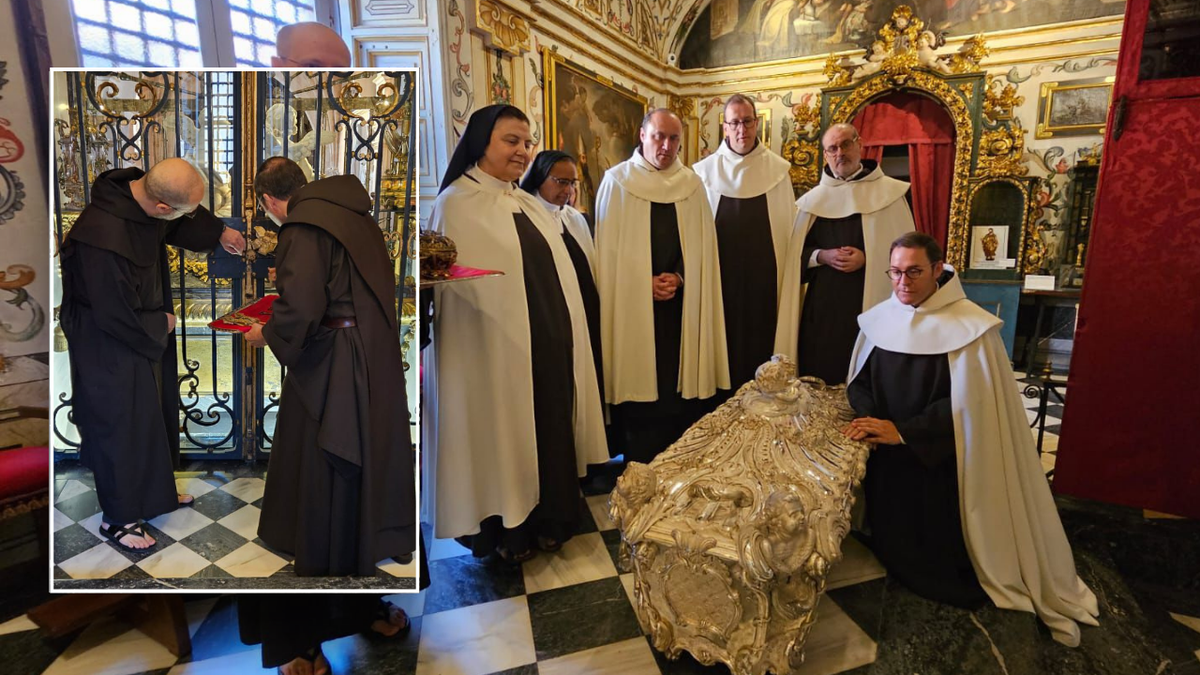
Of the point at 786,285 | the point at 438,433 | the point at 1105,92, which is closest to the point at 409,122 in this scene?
the point at 438,433

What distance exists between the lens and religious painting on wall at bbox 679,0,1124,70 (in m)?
6.85

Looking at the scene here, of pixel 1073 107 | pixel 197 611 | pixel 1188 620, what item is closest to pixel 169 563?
pixel 197 611

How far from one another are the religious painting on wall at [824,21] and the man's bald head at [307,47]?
7951mm

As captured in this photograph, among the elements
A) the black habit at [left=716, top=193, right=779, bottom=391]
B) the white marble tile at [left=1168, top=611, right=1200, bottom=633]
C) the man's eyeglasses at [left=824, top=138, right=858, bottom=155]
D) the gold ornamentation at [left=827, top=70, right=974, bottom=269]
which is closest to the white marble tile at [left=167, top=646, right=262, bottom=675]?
the black habit at [left=716, top=193, right=779, bottom=391]

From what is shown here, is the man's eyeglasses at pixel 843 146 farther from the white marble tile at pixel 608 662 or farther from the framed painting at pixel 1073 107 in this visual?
the framed painting at pixel 1073 107

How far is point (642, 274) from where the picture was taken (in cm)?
328

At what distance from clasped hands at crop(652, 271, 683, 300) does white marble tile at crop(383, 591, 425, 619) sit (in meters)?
1.88

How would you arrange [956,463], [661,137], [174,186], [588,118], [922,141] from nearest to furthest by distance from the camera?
[174,186]
[956,463]
[661,137]
[588,118]
[922,141]

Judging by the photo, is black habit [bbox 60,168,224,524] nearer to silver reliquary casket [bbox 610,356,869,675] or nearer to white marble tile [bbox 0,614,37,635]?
silver reliquary casket [bbox 610,356,869,675]

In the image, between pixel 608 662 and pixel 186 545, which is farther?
pixel 608 662

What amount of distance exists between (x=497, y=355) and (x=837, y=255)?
1972 mm

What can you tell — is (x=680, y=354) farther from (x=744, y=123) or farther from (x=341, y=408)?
(x=341, y=408)

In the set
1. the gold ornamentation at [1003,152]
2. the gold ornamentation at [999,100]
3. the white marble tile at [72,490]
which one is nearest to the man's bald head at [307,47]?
the white marble tile at [72,490]

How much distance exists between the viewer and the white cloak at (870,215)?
3.24m
